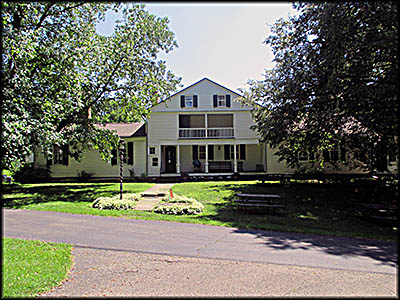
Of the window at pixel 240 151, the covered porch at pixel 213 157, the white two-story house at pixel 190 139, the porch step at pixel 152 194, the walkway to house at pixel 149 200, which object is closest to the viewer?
the walkway to house at pixel 149 200

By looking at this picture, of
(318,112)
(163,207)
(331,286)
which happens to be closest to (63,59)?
(163,207)

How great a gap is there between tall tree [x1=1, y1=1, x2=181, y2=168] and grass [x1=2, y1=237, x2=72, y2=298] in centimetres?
307

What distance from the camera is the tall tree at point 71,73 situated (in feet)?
28.6

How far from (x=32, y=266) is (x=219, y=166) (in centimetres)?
2005

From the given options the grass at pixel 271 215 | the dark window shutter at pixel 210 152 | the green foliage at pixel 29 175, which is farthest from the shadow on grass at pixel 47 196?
the dark window shutter at pixel 210 152

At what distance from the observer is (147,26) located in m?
16.2

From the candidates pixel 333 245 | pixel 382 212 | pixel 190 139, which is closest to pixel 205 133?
pixel 190 139

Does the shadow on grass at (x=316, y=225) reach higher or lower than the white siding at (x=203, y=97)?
lower

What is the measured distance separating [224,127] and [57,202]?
15458 millimetres

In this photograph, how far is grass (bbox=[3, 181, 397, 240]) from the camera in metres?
9.02

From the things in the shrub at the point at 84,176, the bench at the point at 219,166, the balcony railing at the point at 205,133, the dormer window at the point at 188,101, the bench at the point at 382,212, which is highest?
the dormer window at the point at 188,101

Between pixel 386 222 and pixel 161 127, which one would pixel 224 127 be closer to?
pixel 161 127

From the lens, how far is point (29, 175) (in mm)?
22719

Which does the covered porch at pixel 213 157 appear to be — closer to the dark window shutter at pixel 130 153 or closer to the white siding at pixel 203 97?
the dark window shutter at pixel 130 153
